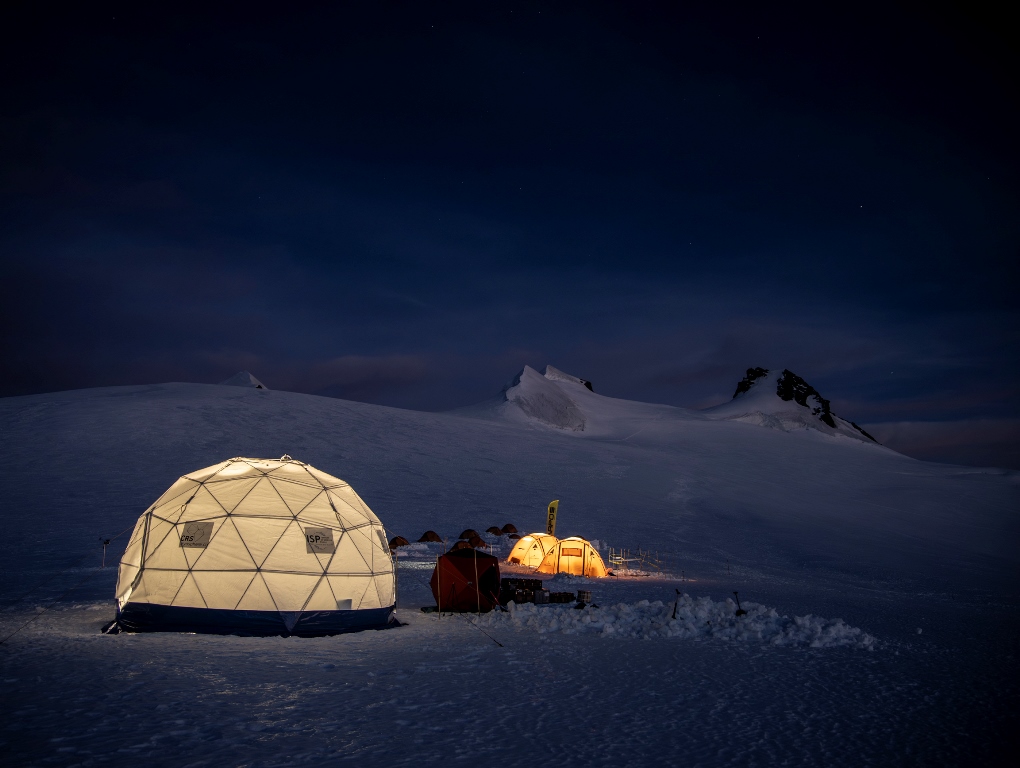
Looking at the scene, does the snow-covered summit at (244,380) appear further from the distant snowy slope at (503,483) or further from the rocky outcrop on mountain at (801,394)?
the rocky outcrop on mountain at (801,394)

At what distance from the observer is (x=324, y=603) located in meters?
13.9

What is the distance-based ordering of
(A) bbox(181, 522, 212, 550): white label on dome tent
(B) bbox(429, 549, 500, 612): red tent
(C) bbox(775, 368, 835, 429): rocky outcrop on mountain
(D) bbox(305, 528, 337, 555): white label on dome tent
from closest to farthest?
(A) bbox(181, 522, 212, 550): white label on dome tent < (D) bbox(305, 528, 337, 555): white label on dome tent < (B) bbox(429, 549, 500, 612): red tent < (C) bbox(775, 368, 835, 429): rocky outcrop on mountain

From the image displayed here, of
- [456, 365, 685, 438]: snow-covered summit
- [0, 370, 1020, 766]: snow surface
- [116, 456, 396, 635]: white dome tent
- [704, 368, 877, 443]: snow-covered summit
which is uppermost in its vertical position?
[704, 368, 877, 443]: snow-covered summit

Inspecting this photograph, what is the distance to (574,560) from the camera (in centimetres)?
2602

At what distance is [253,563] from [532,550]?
15.4m

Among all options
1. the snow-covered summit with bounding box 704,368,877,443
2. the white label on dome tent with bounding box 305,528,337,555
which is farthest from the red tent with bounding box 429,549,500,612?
the snow-covered summit with bounding box 704,368,877,443

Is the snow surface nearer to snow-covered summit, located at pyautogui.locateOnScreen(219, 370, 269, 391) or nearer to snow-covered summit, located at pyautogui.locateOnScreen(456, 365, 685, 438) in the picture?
snow-covered summit, located at pyautogui.locateOnScreen(456, 365, 685, 438)

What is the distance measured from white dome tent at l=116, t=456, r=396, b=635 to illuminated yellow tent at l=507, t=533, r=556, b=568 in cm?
1257

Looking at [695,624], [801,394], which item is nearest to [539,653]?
[695,624]

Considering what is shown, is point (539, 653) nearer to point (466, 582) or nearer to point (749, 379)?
point (466, 582)

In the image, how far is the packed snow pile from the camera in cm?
1423

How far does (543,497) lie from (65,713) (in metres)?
34.7

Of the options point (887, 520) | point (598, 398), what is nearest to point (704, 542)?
point (887, 520)

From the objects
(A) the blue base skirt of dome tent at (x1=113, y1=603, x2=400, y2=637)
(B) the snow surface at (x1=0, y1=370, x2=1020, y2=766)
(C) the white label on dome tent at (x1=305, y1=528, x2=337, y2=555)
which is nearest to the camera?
(B) the snow surface at (x1=0, y1=370, x2=1020, y2=766)
